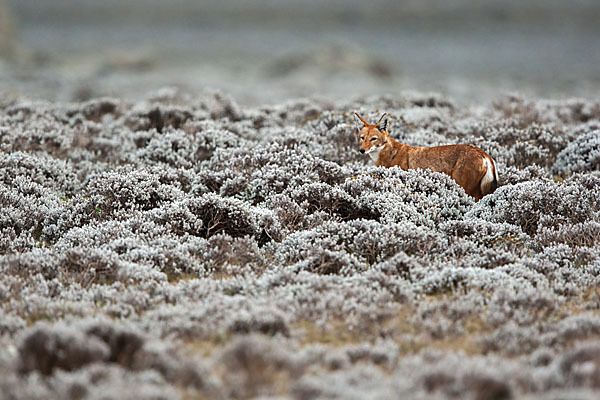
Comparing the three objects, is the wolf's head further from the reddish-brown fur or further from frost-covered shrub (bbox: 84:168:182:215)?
frost-covered shrub (bbox: 84:168:182:215)

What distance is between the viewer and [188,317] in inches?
223

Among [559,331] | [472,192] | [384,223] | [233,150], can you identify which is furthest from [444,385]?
[233,150]

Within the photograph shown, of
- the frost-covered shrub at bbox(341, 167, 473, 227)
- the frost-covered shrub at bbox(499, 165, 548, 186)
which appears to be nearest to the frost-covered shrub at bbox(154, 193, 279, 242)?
the frost-covered shrub at bbox(341, 167, 473, 227)

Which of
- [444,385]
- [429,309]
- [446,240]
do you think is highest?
[446,240]

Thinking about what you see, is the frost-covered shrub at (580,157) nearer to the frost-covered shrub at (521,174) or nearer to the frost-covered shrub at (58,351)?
the frost-covered shrub at (521,174)

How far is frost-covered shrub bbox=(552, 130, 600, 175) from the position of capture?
1227 cm

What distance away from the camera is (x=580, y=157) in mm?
12672

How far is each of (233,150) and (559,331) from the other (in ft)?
29.8

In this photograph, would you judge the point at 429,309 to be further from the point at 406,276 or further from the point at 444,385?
the point at 444,385

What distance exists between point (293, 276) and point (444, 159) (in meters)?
4.94

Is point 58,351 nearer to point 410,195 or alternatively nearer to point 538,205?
point 410,195

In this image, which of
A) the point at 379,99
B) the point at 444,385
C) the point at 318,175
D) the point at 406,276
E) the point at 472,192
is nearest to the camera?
the point at 444,385

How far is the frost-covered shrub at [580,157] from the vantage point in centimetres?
1227

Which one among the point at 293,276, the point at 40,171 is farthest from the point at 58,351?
the point at 40,171
